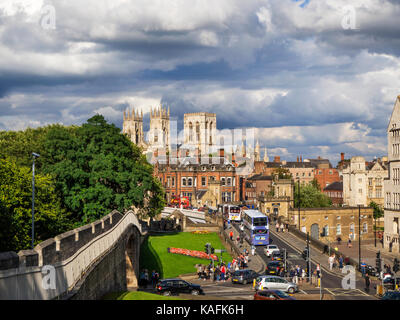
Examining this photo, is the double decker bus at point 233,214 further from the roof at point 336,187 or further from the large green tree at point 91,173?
the roof at point 336,187

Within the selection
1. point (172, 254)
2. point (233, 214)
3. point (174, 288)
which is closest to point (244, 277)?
point (174, 288)

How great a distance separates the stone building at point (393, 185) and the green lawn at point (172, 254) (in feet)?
83.9

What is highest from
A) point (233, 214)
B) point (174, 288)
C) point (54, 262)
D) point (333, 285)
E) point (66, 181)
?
point (66, 181)

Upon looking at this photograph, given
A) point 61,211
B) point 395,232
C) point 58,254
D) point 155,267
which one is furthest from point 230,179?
point 58,254

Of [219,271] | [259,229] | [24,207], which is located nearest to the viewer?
[24,207]

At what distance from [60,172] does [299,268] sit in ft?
82.8

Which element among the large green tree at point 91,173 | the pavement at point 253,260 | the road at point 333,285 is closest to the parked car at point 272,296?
the road at point 333,285

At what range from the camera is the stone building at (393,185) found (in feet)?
251

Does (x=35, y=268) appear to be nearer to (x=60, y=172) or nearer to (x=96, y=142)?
(x=60, y=172)

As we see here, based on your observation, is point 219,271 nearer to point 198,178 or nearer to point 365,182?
point 198,178

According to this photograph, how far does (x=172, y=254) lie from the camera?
61156 millimetres

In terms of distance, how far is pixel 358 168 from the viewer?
120688mm

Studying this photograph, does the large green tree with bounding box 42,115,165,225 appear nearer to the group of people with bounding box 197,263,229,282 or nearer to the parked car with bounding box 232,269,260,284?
the group of people with bounding box 197,263,229,282

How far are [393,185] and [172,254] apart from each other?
120ft
